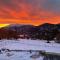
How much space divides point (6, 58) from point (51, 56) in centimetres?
292

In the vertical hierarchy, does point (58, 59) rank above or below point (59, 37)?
below

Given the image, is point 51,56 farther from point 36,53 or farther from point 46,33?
point 46,33

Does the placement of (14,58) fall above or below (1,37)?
below

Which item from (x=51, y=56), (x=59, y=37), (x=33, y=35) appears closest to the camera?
(x=51, y=56)

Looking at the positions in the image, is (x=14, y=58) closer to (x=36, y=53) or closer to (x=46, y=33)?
(x=36, y=53)

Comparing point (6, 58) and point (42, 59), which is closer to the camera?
point (42, 59)

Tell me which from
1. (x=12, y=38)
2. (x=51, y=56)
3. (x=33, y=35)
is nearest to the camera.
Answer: (x=51, y=56)

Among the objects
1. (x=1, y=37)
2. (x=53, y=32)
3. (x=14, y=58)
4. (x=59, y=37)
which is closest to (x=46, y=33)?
(x=53, y=32)

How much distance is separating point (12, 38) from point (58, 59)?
1463 cm

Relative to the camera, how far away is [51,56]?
1248 centimetres

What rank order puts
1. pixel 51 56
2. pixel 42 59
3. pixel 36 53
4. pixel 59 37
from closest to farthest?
1. pixel 42 59
2. pixel 51 56
3. pixel 36 53
4. pixel 59 37

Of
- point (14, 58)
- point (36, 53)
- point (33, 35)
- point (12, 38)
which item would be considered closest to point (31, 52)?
point (36, 53)

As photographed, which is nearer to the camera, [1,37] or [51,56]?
[51,56]

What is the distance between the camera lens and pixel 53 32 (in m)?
20.4
